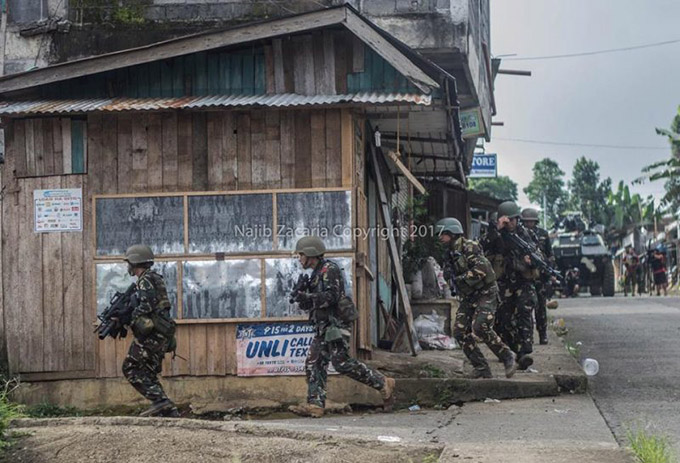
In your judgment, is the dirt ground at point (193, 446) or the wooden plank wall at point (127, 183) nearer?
the dirt ground at point (193, 446)

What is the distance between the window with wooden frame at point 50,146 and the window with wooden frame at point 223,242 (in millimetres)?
594

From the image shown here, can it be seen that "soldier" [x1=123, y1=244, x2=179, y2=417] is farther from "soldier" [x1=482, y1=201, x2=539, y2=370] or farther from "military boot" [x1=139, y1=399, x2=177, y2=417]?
"soldier" [x1=482, y1=201, x2=539, y2=370]

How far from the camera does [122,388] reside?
11.1 metres

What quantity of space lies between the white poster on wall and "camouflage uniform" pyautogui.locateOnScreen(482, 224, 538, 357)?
15.8 ft

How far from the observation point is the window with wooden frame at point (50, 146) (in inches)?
445

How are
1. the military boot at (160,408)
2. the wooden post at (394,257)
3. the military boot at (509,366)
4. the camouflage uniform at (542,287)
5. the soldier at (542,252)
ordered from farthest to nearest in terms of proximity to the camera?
1. the camouflage uniform at (542,287)
2. the soldier at (542,252)
3. the wooden post at (394,257)
4. the military boot at (509,366)
5. the military boot at (160,408)

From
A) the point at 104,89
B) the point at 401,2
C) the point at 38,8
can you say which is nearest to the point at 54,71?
the point at 104,89

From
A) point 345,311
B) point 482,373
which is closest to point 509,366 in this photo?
point 482,373

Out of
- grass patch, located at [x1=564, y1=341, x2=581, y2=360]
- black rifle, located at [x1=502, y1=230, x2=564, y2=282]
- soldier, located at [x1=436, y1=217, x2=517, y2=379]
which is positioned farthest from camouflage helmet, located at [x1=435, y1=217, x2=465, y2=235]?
grass patch, located at [x1=564, y1=341, x2=581, y2=360]

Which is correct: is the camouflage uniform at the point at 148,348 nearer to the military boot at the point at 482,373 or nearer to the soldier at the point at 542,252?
the military boot at the point at 482,373

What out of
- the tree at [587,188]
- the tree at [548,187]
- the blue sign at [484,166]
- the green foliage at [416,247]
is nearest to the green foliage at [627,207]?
the tree at [587,188]

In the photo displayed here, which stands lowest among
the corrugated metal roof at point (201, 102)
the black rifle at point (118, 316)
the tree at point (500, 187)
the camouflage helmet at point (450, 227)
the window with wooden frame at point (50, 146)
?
the black rifle at point (118, 316)

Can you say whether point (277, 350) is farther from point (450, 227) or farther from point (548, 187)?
point (548, 187)

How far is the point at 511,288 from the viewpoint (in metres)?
12.7
